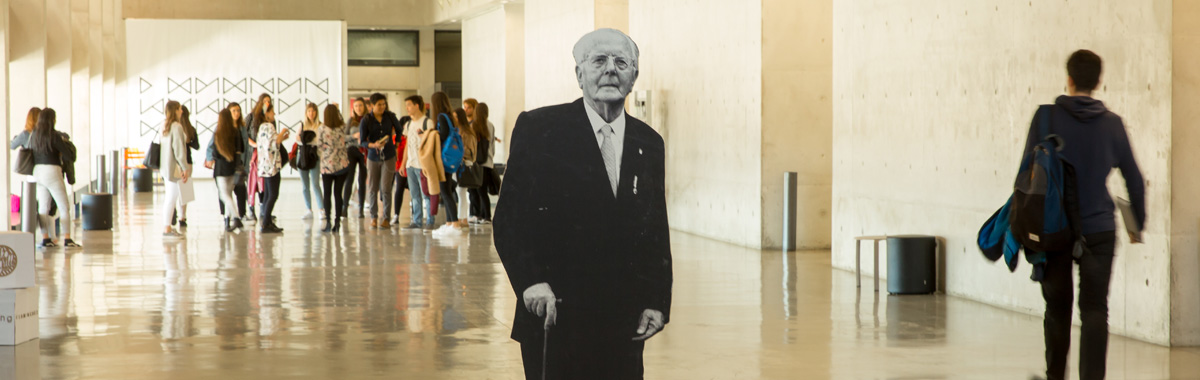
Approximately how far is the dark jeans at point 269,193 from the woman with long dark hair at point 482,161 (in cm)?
253

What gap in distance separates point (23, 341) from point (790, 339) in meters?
4.57

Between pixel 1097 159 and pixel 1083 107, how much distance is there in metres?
0.24

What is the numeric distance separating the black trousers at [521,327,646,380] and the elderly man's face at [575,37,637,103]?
665 mm

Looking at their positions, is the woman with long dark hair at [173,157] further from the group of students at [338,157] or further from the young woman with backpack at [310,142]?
the young woman with backpack at [310,142]

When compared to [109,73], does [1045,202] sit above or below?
below

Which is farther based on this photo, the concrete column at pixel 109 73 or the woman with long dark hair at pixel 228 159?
the concrete column at pixel 109 73

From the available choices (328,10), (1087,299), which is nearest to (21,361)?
(1087,299)

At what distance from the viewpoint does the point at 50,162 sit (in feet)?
44.4

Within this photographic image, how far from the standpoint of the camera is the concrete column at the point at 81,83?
80.6ft

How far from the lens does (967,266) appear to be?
9734 millimetres

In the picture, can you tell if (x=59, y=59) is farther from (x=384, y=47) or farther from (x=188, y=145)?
(x=384, y=47)

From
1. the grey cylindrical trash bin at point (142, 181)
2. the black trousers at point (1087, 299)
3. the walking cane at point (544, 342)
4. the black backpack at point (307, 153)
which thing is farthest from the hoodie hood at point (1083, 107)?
the grey cylindrical trash bin at point (142, 181)

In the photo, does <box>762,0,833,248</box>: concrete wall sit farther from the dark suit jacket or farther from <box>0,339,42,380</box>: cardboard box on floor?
the dark suit jacket

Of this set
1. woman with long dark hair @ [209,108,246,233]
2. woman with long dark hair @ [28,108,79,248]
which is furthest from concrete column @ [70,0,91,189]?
woman with long dark hair @ [28,108,79,248]
